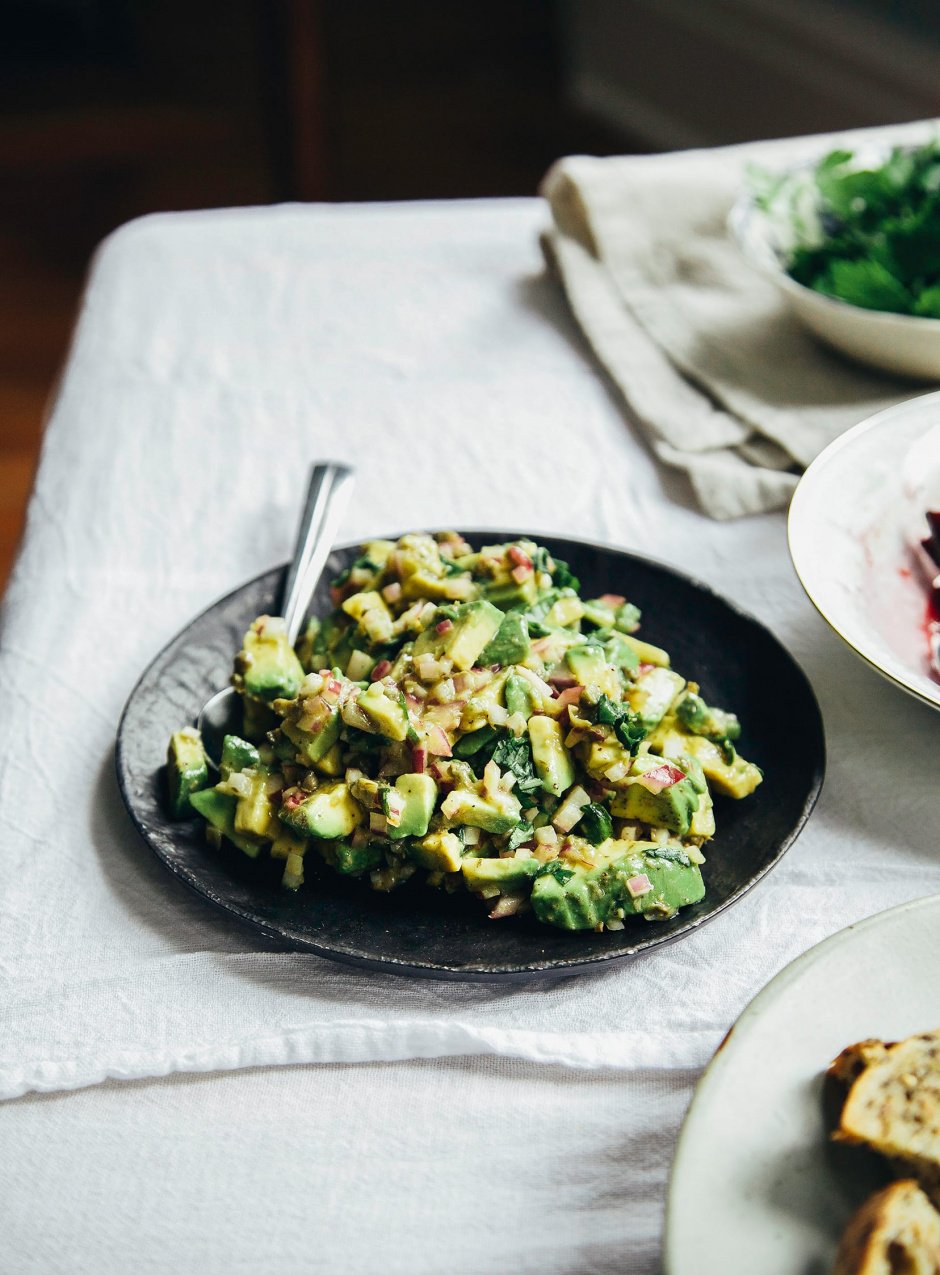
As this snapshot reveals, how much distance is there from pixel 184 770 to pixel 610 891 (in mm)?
303

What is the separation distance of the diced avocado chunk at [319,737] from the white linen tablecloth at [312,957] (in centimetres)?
12

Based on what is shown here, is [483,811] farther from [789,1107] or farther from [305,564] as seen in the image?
[305,564]

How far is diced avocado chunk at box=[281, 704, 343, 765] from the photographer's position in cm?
80

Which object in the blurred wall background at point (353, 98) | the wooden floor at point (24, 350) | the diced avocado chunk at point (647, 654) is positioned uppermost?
the diced avocado chunk at point (647, 654)

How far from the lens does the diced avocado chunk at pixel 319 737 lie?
2.61 feet

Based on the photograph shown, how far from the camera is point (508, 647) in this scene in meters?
0.85

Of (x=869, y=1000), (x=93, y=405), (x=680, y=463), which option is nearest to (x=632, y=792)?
(x=869, y=1000)

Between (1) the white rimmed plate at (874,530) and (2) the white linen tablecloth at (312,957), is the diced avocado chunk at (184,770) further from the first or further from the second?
(1) the white rimmed plate at (874,530)

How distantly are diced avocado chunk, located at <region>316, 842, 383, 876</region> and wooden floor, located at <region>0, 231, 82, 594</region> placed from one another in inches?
81.1

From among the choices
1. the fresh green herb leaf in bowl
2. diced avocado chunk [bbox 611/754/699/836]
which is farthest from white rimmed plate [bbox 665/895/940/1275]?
the fresh green herb leaf in bowl

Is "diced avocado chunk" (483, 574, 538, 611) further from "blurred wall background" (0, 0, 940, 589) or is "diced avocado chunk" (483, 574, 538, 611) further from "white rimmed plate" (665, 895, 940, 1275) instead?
"blurred wall background" (0, 0, 940, 589)

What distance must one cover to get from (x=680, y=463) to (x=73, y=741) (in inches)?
26.1

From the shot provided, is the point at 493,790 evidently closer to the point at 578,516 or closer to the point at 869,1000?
the point at 869,1000

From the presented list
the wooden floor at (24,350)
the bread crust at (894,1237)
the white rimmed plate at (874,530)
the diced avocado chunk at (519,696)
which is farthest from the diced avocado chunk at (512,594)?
the wooden floor at (24,350)
